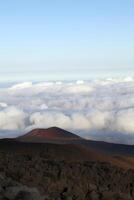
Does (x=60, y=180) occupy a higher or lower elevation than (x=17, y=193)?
higher

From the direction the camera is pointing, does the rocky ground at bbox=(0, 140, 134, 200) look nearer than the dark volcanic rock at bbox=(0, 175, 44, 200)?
No

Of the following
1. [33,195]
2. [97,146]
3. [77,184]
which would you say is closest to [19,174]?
[77,184]

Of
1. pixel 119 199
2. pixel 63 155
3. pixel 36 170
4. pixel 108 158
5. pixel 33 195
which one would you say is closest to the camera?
pixel 33 195

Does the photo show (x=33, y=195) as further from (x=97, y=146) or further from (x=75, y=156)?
(x=97, y=146)

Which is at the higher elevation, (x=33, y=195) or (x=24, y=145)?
(x=24, y=145)

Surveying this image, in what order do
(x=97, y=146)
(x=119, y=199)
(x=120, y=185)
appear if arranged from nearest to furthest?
(x=119, y=199) → (x=120, y=185) → (x=97, y=146)

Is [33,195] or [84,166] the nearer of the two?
[33,195]

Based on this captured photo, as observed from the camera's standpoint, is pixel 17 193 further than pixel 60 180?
No

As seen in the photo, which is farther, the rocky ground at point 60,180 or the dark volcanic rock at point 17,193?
the rocky ground at point 60,180

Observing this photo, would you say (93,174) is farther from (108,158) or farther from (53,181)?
(108,158)
